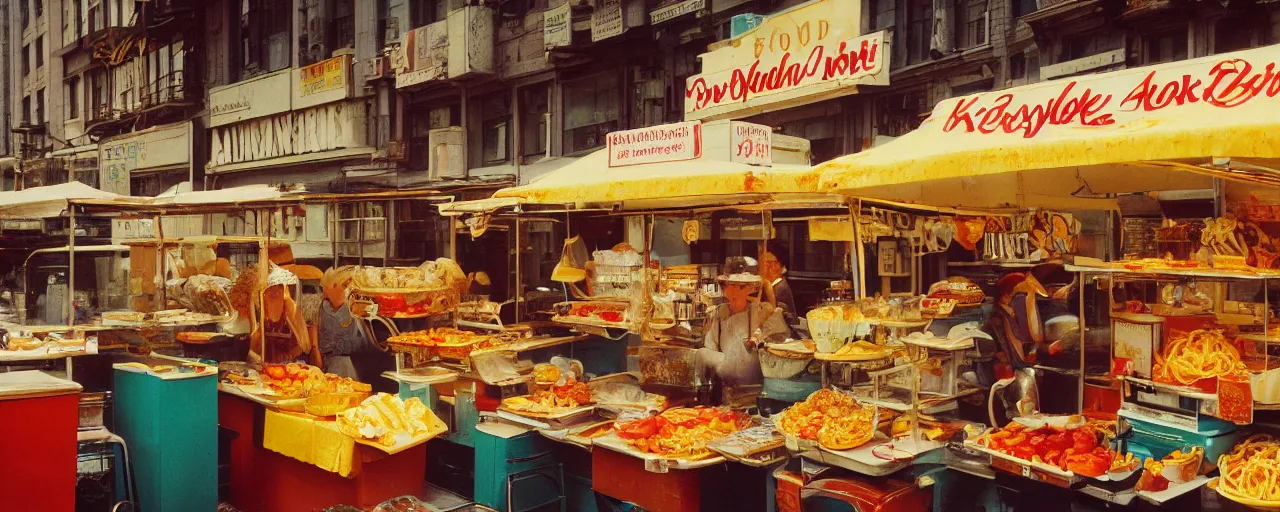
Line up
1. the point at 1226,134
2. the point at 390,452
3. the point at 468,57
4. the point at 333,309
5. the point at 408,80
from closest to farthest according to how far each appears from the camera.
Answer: the point at 1226,134 < the point at 390,452 < the point at 333,309 < the point at 468,57 < the point at 408,80

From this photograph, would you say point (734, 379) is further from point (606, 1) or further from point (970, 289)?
point (606, 1)

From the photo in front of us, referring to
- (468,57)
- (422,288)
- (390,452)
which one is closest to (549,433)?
(390,452)

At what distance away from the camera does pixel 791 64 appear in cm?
1343

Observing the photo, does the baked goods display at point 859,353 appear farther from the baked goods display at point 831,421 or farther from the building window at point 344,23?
the building window at point 344,23

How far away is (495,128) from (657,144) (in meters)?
13.8

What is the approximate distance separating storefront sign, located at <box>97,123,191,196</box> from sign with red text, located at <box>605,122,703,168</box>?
25126mm

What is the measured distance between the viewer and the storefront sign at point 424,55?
19828 mm

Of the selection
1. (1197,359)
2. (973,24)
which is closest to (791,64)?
(973,24)

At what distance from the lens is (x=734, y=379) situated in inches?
340

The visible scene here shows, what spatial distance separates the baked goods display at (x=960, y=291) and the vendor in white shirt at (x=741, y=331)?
1.69m

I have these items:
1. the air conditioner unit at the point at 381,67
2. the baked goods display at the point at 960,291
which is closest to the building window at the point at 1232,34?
the baked goods display at the point at 960,291

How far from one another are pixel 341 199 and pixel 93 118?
29537mm

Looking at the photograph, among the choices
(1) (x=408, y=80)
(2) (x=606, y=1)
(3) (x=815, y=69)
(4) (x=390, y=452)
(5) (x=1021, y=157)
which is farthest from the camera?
(1) (x=408, y=80)

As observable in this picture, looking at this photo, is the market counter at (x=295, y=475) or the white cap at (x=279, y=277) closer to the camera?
the market counter at (x=295, y=475)
